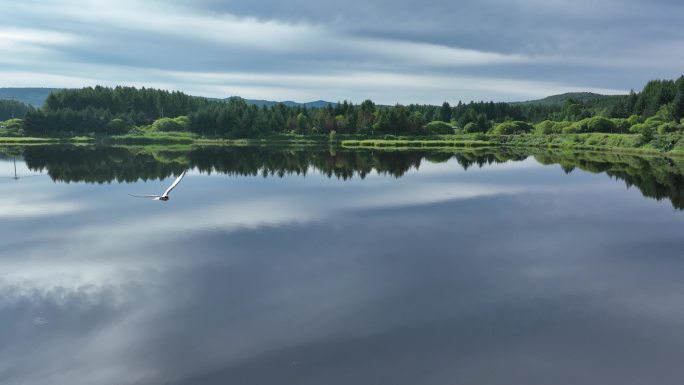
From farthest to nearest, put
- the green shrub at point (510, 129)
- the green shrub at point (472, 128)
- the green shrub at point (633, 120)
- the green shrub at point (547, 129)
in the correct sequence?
1. the green shrub at point (472, 128)
2. the green shrub at point (510, 129)
3. the green shrub at point (547, 129)
4. the green shrub at point (633, 120)

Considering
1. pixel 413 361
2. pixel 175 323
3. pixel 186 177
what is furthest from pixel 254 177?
pixel 413 361

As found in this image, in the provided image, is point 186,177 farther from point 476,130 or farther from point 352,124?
point 476,130

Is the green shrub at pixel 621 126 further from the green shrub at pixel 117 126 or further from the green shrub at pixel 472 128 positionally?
the green shrub at pixel 117 126

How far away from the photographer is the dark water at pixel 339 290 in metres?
11.9

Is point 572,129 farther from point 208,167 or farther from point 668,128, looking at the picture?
point 208,167

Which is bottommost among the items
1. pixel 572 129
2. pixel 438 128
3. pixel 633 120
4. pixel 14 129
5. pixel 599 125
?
pixel 14 129

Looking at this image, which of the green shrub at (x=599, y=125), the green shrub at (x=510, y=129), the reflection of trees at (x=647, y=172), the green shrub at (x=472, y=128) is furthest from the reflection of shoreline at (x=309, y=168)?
the green shrub at (x=472, y=128)

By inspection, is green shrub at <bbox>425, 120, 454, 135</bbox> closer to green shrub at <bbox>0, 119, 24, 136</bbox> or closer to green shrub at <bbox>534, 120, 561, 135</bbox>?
green shrub at <bbox>534, 120, 561, 135</bbox>

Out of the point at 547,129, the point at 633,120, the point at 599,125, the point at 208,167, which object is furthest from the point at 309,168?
the point at 633,120

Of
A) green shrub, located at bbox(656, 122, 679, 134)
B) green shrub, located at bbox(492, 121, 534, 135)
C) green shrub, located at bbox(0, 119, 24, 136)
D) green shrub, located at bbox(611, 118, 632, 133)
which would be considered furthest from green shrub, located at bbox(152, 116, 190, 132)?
green shrub, located at bbox(656, 122, 679, 134)

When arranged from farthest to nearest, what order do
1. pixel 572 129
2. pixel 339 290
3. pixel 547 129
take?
1. pixel 547 129
2. pixel 572 129
3. pixel 339 290

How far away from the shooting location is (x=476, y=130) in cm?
14062

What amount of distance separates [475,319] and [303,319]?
4922 mm

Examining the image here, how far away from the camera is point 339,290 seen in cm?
1689
